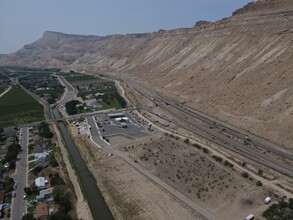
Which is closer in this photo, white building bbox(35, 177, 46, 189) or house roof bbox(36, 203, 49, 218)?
house roof bbox(36, 203, 49, 218)

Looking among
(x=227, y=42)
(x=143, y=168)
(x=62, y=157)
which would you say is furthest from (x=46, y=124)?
(x=227, y=42)

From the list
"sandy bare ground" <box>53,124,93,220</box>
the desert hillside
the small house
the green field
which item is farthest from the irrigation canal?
the desert hillside

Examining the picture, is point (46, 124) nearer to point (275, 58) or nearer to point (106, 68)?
point (275, 58)

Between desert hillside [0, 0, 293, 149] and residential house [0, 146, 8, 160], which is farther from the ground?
desert hillside [0, 0, 293, 149]

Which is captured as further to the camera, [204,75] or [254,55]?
[204,75]

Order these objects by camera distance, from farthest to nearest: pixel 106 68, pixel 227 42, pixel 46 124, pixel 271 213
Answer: pixel 106 68, pixel 227 42, pixel 46 124, pixel 271 213

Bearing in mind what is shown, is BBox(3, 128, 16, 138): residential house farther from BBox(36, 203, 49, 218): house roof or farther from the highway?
the highway

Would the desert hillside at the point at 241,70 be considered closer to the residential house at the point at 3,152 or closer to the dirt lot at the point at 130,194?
the dirt lot at the point at 130,194
